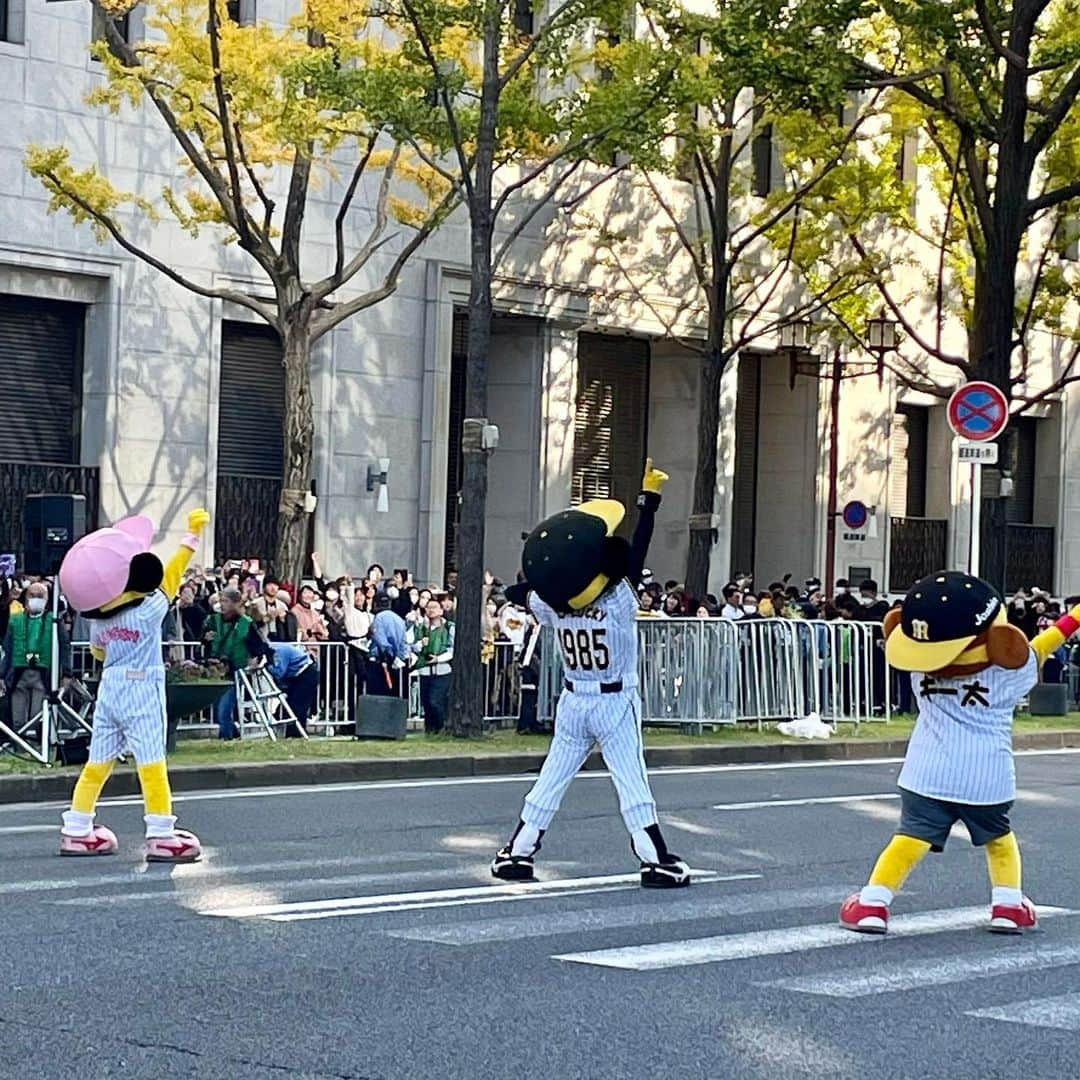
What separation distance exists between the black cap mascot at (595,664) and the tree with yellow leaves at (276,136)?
11.0 metres

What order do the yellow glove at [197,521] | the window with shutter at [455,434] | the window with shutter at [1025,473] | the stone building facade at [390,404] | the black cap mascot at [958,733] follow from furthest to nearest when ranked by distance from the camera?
the window with shutter at [1025,473]
the window with shutter at [455,434]
the stone building facade at [390,404]
the yellow glove at [197,521]
the black cap mascot at [958,733]

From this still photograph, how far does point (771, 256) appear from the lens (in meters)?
37.2

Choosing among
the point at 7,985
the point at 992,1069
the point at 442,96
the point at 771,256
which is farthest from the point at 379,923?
the point at 771,256

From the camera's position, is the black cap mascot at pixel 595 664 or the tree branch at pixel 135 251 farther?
the tree branch at pixel 135 251

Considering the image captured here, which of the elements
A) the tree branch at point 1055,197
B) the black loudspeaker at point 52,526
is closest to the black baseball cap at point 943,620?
the black loudspeaker at point 52,526

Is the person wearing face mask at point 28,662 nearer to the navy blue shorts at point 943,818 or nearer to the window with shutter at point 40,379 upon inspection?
the window with shutter at point 40,379

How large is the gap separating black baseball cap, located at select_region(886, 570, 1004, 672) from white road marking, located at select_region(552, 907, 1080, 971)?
47.3 inches

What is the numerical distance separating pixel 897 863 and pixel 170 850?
4.16 m

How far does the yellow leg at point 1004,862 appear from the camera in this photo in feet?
32.4

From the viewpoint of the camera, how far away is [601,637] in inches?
438

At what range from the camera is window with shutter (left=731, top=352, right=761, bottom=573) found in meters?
40.2

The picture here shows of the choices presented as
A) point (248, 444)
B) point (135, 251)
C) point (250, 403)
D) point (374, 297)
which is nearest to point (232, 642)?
point (135, 251)

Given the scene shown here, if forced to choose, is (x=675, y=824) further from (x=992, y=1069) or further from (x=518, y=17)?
(x=518, y=17)

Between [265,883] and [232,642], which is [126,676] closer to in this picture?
[265,883]
